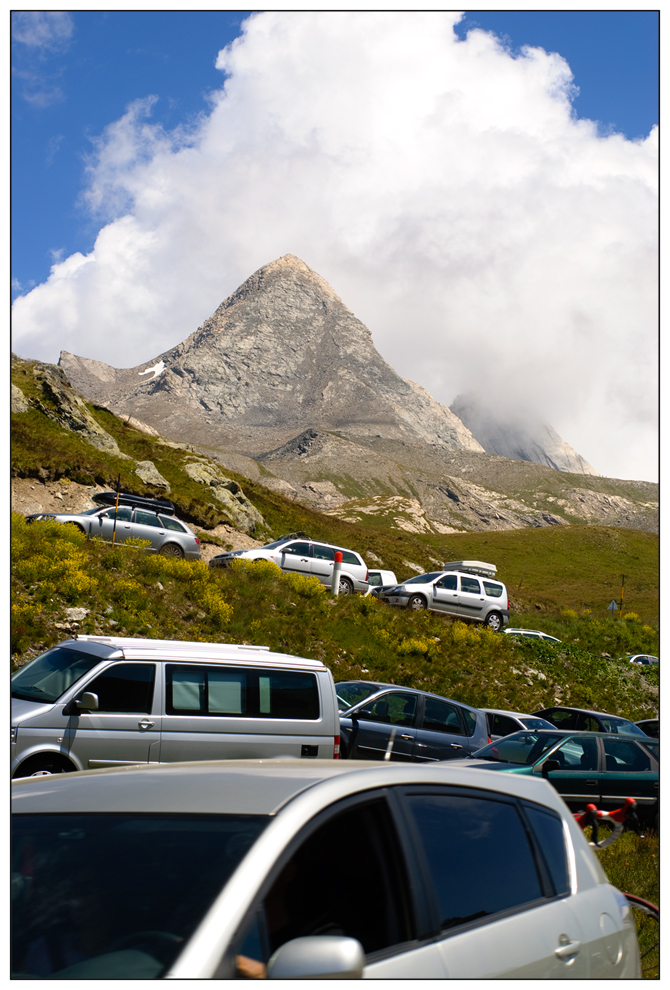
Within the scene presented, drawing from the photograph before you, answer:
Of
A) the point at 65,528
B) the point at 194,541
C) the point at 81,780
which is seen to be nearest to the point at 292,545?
the point at 194,541

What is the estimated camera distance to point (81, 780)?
301cm

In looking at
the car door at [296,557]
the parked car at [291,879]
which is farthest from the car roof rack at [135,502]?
the parked car at [291,879]

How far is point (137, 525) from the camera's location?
71.6 feet

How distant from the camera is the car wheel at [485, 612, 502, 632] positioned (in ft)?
80.6

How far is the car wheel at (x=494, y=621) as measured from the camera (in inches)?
968

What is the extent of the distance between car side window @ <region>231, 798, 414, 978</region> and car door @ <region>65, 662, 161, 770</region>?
20.2 feet

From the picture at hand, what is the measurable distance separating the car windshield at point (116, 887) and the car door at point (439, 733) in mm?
9920

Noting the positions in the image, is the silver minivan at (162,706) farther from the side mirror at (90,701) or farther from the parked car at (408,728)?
the parked car at (408,728)

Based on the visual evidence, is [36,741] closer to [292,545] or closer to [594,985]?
[594,985]

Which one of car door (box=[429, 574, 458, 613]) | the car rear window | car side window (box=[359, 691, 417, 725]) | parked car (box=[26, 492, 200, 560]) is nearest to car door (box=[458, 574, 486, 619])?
car door (box=[429, 574, 458, 613])

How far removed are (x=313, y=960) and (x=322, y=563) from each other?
22141 mm

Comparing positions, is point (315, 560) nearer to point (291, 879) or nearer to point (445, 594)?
point (445, 594)

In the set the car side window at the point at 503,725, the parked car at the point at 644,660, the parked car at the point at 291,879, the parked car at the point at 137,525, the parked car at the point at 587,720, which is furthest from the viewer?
the parked car at the point at 644,660

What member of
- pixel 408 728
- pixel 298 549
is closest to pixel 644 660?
pixel 298 549
